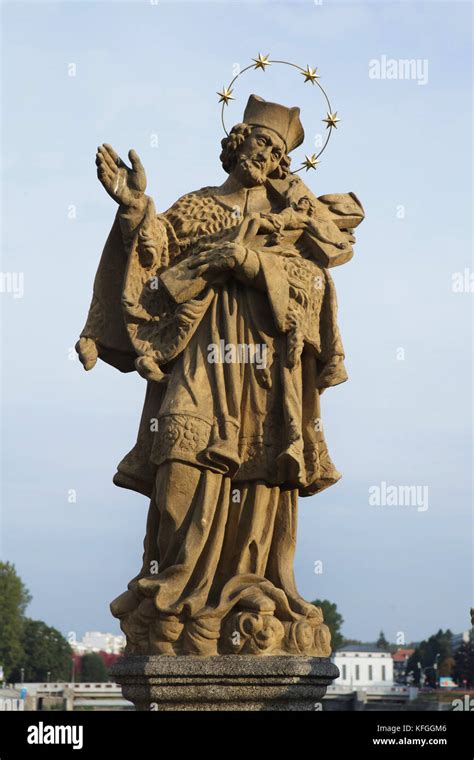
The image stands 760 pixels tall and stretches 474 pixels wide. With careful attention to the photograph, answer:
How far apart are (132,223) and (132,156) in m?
0.51

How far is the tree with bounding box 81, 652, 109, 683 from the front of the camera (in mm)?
84688

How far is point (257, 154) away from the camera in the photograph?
10.9 metres

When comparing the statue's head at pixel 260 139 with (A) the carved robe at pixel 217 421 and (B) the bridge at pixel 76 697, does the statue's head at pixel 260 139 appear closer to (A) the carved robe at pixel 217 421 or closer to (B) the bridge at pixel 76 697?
(A) the carved robe at pixel 217 421

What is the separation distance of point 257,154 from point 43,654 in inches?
2654

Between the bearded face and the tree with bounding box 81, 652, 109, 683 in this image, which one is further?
the tree with bounding box 81, 652, 109, 683

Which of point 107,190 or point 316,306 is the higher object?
point 107,190

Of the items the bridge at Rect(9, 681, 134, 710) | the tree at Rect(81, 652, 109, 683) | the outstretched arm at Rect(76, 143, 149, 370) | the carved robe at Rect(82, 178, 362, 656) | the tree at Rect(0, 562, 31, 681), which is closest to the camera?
the carved robe at Rect(82, 178, 362, 656)

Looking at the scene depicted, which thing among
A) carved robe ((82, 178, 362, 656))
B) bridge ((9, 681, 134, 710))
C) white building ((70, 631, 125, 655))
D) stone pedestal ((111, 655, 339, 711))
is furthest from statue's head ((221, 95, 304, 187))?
white building ((70, 631, 125, 655))

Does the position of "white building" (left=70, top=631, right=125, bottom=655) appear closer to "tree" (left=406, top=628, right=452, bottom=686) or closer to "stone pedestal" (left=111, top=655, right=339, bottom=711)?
"tree" (left=406, top=628, right=452, bottom=686)

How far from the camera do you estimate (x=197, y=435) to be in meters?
10.0

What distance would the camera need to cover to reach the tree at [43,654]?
74438 mm

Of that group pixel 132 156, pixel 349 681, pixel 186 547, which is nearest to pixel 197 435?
pixel 186 547

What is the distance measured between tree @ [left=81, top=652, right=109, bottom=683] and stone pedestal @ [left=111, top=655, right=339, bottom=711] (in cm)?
7583
